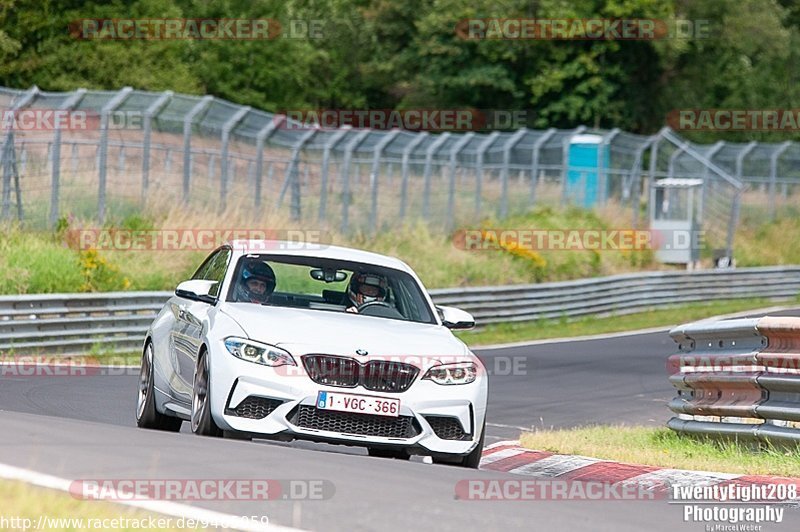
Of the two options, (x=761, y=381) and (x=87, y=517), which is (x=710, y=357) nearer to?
(x=761, y=381)

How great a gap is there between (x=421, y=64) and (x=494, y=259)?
3200cm

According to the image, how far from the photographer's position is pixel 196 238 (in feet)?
87.1

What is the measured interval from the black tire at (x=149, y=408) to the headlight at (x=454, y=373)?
226 cm

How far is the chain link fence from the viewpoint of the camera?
24953 millimetres

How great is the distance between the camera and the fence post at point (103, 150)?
2511cm

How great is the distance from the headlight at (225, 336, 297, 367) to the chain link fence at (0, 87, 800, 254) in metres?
15.2

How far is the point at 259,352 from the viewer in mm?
9547

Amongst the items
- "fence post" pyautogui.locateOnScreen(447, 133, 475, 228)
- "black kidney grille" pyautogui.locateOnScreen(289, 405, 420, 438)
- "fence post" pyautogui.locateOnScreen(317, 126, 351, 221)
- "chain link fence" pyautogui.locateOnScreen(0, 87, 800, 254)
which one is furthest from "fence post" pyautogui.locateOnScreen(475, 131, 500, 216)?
"black kidney grille" pyautogui.locateOnScreen(289, 405, 420, 438)

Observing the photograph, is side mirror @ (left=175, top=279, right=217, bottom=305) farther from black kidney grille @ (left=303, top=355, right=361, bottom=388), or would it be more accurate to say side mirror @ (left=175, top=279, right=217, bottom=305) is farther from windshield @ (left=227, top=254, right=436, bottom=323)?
black kidney grille @ (left=303, top=355, right=361, bottom=388)

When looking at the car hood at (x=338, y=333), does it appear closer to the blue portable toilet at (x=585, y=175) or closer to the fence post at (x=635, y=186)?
the blue portable toilet at (x=585, y=175)

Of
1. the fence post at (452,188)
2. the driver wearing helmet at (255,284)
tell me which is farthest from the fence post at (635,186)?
the driver wearing helmet at (255,284)

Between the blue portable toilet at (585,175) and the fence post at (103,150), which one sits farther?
the blue portable toilet at (585,175)

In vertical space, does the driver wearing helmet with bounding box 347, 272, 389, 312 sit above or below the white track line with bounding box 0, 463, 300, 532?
above

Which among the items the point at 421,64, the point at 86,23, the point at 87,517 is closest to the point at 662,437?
the point at 87,517
